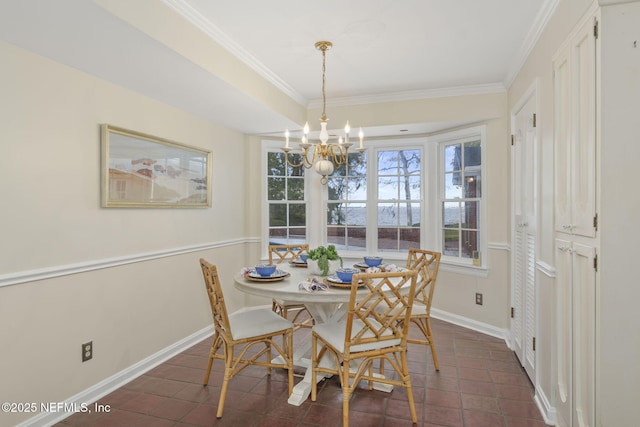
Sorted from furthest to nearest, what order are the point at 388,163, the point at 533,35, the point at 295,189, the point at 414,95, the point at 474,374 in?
the point at 295,189
the point at 388,163
the point at 414,95
the point at 474,374
the point at 533,35

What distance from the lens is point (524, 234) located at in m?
2.99

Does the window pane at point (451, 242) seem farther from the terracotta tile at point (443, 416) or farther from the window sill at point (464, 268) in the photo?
the terracotta tile at point (443, 416)

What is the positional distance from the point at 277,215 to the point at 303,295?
2.57 metres

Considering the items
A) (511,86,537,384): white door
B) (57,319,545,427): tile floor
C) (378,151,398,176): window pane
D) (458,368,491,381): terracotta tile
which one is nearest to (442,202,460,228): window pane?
(378,151,398,176): window pane

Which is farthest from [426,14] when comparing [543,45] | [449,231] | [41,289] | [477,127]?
[41,289]

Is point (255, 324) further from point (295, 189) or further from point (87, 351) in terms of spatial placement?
point (295, 189)

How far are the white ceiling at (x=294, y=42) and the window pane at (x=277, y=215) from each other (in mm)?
A: 1384

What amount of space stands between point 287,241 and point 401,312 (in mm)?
2726

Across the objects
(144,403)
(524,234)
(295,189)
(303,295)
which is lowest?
(144,403)

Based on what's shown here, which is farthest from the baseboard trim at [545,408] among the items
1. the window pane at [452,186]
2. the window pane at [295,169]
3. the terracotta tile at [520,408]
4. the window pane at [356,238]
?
the window pane at [295,169]

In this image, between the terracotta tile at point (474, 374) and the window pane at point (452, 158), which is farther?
the window pane at point (452, 158)

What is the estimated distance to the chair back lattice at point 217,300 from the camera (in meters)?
2.31

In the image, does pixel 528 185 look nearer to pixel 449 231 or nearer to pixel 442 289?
pixel 449 231

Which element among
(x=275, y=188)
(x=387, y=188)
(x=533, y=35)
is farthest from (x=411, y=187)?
(x=533, y=35)
